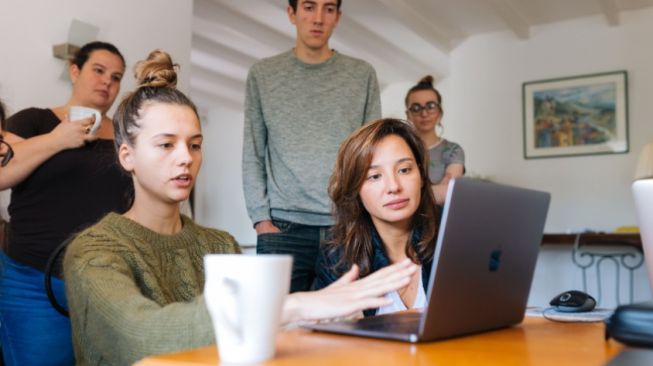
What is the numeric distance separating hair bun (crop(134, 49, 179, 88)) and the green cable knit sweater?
300 millimetres

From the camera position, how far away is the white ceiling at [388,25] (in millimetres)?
5059

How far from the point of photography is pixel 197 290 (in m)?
1.22

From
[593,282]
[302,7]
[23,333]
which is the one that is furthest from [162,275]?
[593,282]

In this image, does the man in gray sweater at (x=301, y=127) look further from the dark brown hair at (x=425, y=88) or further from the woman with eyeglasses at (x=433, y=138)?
the dark brown hair at (x=425, y=88)

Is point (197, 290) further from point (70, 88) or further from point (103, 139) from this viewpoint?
point (70, 88)

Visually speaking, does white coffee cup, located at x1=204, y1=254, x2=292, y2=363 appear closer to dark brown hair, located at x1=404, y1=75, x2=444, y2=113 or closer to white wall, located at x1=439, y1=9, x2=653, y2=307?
dark brown hair, located at x1=404, y1=75, x2=444, y2=113

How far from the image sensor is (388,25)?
5699 mm

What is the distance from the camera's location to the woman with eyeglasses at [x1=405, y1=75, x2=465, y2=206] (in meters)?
2.77

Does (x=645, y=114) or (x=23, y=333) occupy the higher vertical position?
(x=645, y=114)

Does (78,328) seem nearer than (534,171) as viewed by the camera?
Yes

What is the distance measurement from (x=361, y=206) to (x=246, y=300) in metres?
1.08

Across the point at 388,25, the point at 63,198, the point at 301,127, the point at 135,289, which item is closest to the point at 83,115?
the point at 63,198

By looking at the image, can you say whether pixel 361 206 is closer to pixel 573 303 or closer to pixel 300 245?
pixel 300 245

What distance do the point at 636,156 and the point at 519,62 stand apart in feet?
4.09
